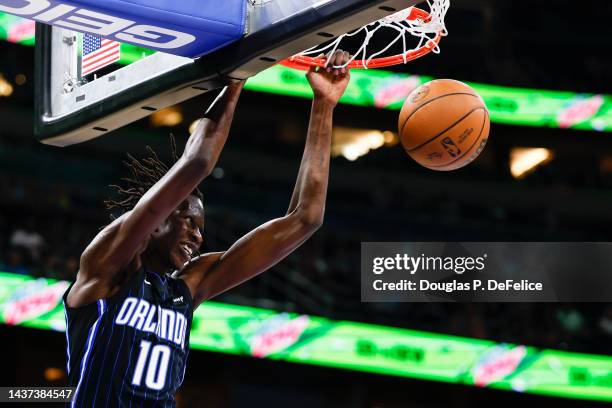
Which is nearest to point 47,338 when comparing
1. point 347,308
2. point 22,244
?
point 22,244

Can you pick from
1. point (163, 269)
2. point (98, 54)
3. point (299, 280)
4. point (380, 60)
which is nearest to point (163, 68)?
point (98, 54)

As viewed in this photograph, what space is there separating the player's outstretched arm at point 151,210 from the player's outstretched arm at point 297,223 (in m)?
0.36

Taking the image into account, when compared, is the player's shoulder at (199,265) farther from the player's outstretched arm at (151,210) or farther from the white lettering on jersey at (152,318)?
the player's outstretched arm at (151,210)

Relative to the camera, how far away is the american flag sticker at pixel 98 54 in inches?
143

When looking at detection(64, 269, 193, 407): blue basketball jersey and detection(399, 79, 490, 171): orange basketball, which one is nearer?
detection(64, 269, 193, 407): blue basketball jersey

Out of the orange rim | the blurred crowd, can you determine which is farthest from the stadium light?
the orange rim

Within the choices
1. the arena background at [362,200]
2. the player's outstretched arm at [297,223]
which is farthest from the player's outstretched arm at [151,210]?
the arena background at [362,200]

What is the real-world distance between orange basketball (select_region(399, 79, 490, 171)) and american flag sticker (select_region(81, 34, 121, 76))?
1.14 m

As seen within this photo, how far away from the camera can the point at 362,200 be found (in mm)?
17797

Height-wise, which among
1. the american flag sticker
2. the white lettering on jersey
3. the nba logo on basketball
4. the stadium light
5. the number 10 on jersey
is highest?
the stadium light

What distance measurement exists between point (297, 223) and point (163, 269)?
1.68ft

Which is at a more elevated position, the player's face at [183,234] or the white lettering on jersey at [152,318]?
the player's face at [183,234]

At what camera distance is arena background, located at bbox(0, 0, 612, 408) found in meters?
12.6

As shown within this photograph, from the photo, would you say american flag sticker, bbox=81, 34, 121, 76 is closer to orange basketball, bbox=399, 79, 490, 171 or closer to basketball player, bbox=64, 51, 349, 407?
basketball player, bbox=64, 51, 349, 407
